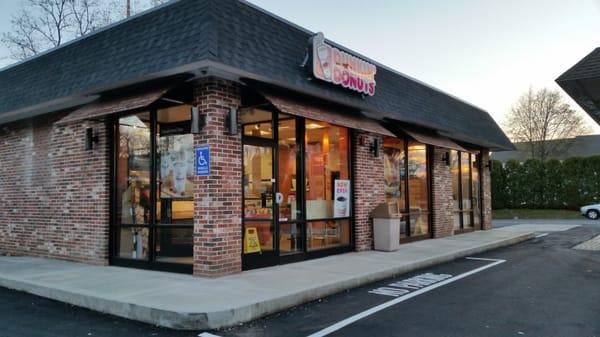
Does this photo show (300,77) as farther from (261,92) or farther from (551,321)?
(551,321)

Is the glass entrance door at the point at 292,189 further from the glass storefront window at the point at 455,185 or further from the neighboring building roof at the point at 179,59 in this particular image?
the glass storefront window at the point at 455,185

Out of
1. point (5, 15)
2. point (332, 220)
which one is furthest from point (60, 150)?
point (5, 15)

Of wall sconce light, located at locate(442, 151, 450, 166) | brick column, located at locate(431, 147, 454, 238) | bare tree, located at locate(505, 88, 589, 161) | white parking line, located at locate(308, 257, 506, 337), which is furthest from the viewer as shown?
bare tree, located at locate(505, 88, 589, 161)

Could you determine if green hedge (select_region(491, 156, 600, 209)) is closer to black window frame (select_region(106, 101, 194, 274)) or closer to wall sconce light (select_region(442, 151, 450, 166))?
wall sconce light (select_region(442, 151, 450, 166))

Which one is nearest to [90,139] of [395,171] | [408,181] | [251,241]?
[251,241]

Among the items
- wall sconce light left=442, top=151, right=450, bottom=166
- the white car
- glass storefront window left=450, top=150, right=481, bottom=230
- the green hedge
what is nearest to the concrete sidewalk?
wall sconce light left=442, top=151, right=450, bottom=166

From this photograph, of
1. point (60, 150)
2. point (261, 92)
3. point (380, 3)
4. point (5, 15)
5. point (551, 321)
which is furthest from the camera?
point (5, 15)

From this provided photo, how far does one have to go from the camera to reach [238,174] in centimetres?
798

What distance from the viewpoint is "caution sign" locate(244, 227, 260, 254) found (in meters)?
8.29

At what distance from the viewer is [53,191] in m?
10.2

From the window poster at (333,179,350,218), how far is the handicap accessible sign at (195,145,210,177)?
3.85m

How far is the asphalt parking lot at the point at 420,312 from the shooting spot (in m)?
5.17

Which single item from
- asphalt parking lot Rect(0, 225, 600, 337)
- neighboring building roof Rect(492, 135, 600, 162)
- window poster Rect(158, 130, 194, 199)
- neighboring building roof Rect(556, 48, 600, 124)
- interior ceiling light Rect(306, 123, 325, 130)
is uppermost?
neighboring building roof Rect(492, 135, 600, 162)

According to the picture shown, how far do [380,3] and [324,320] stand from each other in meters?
12.2
